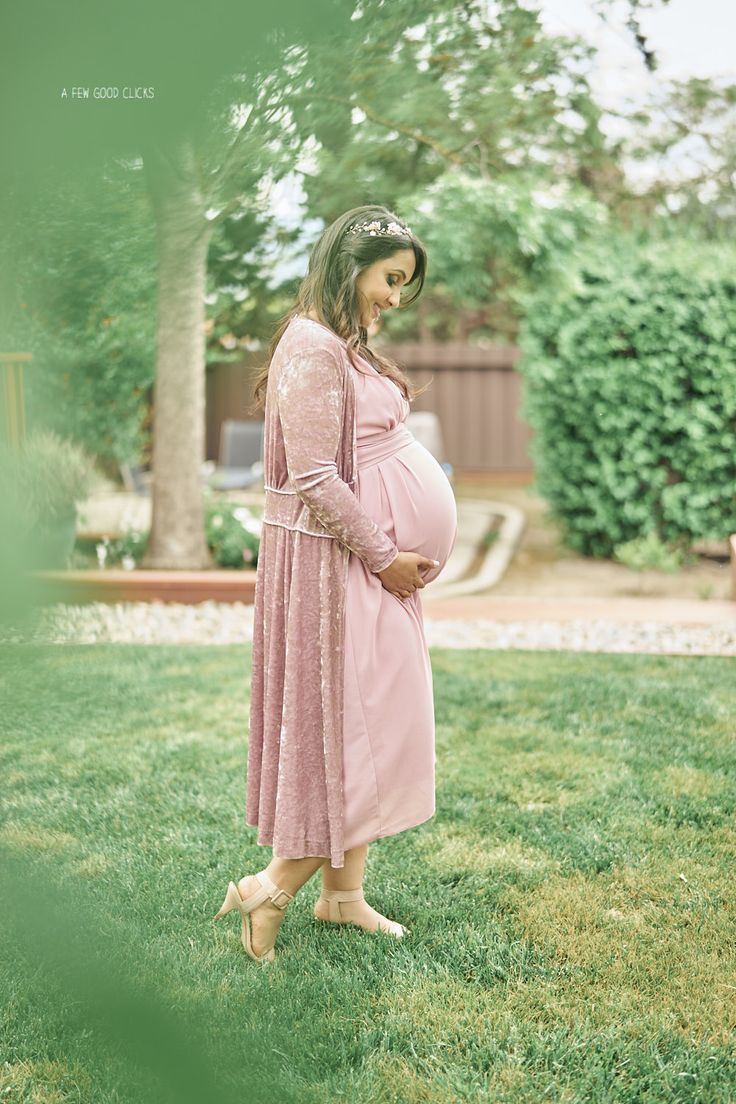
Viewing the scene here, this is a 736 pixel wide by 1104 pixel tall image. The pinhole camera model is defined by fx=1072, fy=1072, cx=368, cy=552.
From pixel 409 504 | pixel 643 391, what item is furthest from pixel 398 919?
pixel 643 391

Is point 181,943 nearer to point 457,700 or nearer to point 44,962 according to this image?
point 44,962

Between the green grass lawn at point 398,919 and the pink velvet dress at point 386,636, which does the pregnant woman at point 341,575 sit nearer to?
the pink velvet dress at point 386,636

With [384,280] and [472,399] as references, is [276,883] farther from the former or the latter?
[472,399]

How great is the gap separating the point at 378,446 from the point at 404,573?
0.27 m

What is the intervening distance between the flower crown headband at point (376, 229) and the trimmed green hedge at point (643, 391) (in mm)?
5480

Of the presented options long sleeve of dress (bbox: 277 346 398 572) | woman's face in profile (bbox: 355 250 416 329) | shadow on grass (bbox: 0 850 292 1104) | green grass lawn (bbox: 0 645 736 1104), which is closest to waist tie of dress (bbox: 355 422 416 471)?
long sleeve of dress (bbox: 277 346 398 572)

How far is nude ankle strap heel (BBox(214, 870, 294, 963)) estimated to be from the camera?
2.26 m

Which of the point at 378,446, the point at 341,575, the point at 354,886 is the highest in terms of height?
the point at 378,446

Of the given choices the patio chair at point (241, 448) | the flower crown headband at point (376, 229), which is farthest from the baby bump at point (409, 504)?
the patio chair at point (241, 448)

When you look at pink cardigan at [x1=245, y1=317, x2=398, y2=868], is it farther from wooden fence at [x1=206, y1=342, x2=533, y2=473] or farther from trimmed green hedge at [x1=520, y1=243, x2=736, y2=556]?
wooden fence at [x1=206, y1=342, x2=533, y2=473]

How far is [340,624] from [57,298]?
153 cm

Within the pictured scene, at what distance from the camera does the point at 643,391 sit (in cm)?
731

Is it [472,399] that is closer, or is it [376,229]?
[376,229]

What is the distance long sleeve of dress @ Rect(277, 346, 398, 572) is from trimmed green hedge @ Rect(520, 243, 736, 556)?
18.3ft
